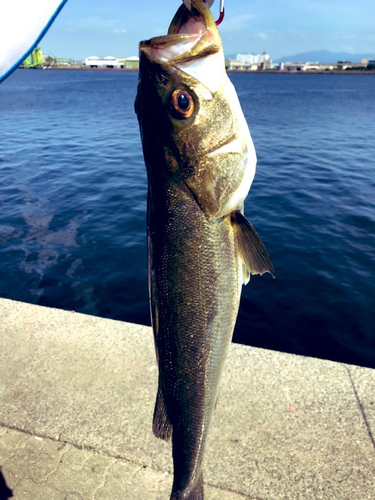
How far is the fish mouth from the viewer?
172 centimetres

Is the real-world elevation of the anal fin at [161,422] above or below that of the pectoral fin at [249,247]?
below

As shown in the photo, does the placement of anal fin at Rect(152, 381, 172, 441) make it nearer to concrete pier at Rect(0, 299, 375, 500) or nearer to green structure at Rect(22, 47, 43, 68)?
concrete pier at Rect(0, 299, 375, 500)

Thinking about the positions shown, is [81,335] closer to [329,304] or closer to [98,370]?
[98,370]

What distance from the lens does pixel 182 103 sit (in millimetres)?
1855

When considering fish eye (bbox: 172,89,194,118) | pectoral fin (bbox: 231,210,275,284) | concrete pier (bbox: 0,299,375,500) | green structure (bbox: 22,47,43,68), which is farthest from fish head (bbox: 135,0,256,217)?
concrete pier (bbox: 0,299,375,500)

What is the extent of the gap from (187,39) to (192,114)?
0.33 m

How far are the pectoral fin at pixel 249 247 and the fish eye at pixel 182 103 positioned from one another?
0.57 m

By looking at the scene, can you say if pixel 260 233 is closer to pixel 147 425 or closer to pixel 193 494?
pixel 147 425

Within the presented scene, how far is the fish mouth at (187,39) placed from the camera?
172 cm

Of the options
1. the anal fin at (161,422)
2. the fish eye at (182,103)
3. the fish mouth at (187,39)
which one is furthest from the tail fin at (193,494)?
the fish mouth at (187,39)

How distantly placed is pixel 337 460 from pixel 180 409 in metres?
1.99

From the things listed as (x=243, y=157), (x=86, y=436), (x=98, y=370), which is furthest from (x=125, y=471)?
(x=243, y=157)

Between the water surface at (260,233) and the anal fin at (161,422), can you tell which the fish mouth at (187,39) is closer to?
the anal fin at (161,422)

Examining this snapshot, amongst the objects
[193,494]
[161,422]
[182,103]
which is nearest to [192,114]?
[182,103]
